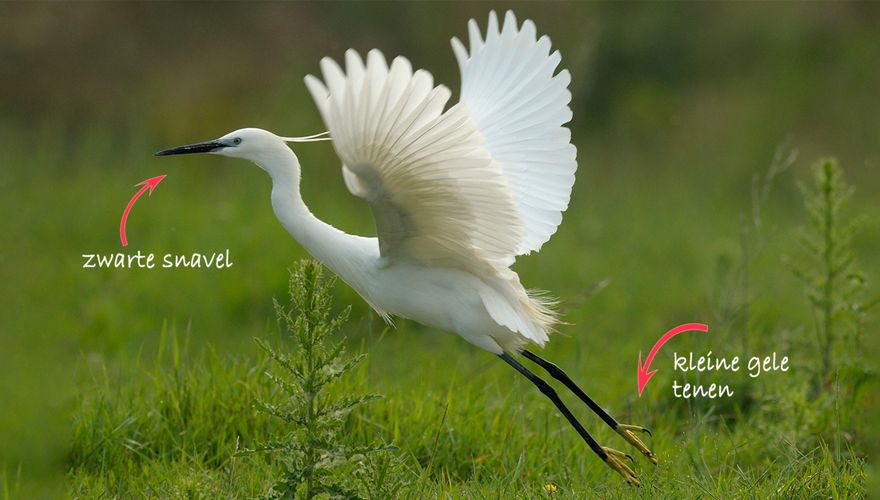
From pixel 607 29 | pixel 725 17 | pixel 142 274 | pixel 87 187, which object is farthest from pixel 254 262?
pixel 725 17

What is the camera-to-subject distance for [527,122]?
4.17m

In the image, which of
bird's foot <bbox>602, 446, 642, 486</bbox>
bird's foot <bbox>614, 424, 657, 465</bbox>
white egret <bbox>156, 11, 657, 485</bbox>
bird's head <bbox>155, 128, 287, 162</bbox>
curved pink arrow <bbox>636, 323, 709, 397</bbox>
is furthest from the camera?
curved pink arrow <bbox>636, 323, 709, 397</bbox>

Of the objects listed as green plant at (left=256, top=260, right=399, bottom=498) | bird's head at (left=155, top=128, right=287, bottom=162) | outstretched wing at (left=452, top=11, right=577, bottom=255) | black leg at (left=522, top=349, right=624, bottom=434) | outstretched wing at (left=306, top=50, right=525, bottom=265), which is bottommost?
green plant at (left=256, top=260, right=399, bottom=498)

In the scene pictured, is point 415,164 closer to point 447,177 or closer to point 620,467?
point 447,177

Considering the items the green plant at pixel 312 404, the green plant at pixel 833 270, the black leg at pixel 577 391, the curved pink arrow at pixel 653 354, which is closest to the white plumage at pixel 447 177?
the black leg at pixel 577 391

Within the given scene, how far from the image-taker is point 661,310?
6.80m

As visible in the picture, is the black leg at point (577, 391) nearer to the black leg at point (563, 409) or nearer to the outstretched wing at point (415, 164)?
the black leg at point (563, 409)

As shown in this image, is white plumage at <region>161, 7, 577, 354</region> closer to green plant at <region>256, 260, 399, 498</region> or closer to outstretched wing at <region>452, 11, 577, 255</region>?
outstretched wing at <region>452, 11, 577, 255</region>

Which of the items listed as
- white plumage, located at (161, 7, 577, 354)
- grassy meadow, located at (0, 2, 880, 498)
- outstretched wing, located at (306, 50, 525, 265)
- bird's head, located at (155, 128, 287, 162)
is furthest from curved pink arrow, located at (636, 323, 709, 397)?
bird's head, located at (155, 128, 287, 162)

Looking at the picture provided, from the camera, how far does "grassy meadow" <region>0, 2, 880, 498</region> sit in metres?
4.06

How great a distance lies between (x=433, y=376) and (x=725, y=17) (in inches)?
257

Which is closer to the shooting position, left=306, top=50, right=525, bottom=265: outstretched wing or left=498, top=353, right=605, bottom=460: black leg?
left=306, top=50, right=525, bottom=265: outstretched wing

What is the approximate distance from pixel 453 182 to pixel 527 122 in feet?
3.10

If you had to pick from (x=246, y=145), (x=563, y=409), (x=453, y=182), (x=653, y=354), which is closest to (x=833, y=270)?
(x=653, y=354)
